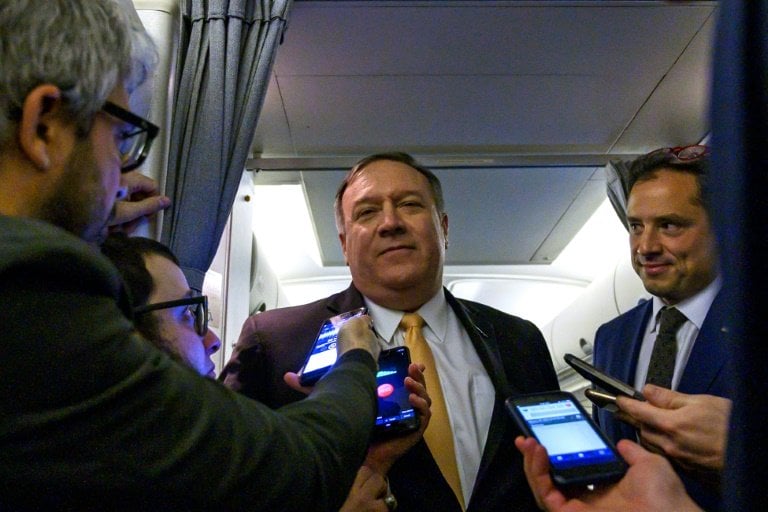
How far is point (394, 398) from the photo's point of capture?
4.51 ft

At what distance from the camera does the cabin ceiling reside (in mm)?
2551

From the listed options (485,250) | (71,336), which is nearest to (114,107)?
(71,336)

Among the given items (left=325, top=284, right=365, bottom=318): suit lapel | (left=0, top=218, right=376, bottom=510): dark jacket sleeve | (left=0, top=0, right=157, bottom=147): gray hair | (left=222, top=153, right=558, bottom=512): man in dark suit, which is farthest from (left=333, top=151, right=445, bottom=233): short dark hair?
(left=0, top=218, right=376, bottom=510): dark jacket sleeve

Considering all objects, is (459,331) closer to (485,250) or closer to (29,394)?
(29,394)

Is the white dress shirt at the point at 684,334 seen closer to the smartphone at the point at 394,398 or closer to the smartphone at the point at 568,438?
the smartphone at the point at 568,438

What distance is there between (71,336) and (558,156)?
3337 millimetres

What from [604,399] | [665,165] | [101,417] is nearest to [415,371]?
[604,399]

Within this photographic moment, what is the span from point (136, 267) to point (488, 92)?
82.5 inches

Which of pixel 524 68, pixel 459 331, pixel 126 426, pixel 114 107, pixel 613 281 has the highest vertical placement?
pixel 524 68

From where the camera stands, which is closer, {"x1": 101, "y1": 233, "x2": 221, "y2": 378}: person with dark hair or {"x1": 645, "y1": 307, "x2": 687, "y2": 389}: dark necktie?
{"x1": 101, "y1": 233, "x2": 221, "y2": 378}: person with dark hair

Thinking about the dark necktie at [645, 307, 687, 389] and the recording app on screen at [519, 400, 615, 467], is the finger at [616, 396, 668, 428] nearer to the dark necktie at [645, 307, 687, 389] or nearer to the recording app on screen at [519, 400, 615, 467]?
the recording app on screen at [519, 400, 615, 467]

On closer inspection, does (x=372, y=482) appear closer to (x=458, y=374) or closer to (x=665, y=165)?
(x=458, y=374)

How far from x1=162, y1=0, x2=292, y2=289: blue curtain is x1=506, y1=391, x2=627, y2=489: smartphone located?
1276 millimetres

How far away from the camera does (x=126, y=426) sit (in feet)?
2.13
